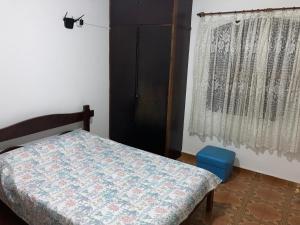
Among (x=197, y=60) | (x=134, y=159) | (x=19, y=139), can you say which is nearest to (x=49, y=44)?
(x=19, y=139)

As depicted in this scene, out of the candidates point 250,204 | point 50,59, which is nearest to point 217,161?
point 250,204

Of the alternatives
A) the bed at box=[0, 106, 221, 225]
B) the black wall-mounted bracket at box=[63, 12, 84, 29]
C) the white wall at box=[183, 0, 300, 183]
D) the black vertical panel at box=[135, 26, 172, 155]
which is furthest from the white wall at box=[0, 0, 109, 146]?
the white wall at box=[183, 0, 300, 183]

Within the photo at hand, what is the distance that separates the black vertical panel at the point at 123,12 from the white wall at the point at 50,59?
3.9 inches

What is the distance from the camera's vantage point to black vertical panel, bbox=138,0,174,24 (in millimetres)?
2965

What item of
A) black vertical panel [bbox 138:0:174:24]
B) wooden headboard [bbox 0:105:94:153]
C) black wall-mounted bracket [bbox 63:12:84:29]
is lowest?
wooden headboard [bbox 0:105:94:153]

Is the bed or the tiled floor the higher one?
the bed

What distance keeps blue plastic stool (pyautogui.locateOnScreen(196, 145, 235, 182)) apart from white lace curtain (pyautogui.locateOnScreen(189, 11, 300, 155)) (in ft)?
1.17

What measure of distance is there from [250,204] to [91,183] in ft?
5.59

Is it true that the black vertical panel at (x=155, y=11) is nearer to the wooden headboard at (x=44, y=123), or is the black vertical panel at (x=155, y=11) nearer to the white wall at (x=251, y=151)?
the white wall at (x=251, y=151)

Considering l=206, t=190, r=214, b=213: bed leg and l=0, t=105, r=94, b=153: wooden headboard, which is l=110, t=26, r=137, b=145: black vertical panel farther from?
l=206, t=190, r=214, b=213: bed leg

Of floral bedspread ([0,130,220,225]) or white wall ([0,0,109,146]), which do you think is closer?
floral bedspread ([0,130,220,225])

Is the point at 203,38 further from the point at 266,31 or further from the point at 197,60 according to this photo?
the point at 266,31

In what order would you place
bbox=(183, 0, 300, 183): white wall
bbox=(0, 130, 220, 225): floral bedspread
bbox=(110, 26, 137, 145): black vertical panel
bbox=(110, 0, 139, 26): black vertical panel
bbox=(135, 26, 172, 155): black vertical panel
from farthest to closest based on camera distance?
bbox=(110, 26, 137, 145): black vertical panel → bbox=(110, 0, 139, 26): black vertical panel → bbox=(135, 26, 172, 155): black vertical panel → bbox=(183, 0, 300, 183): white wall → bbox=(0, 130, 220, 225): floral bedspread

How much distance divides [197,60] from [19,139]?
2381 millimetres
